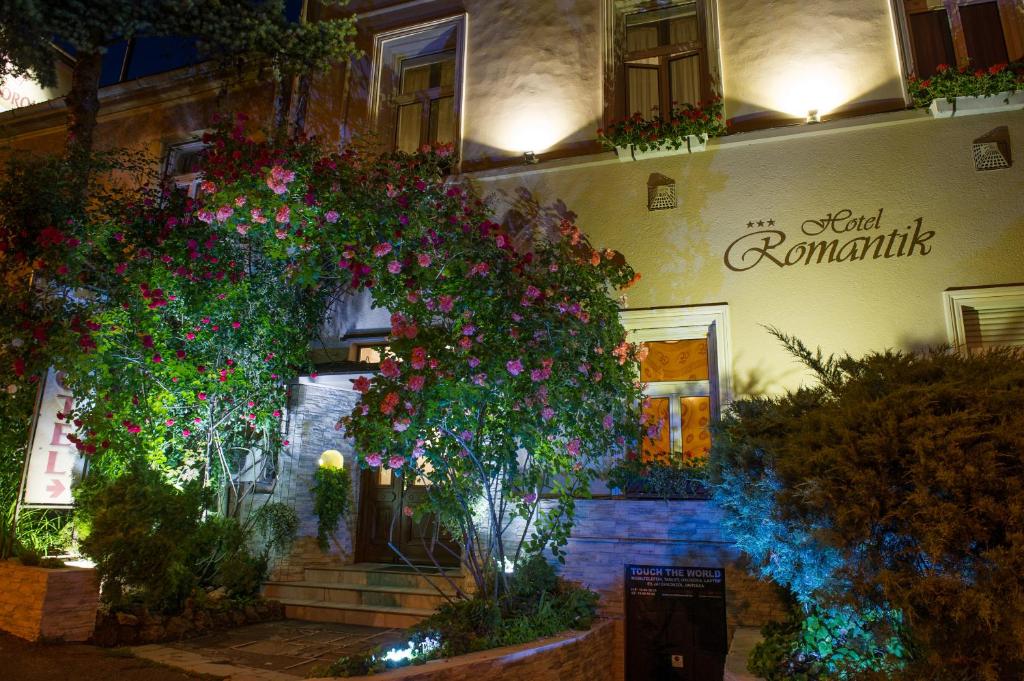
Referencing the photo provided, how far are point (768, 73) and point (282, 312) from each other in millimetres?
6386

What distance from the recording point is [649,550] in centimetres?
640

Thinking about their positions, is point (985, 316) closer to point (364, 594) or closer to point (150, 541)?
point (364, 594)

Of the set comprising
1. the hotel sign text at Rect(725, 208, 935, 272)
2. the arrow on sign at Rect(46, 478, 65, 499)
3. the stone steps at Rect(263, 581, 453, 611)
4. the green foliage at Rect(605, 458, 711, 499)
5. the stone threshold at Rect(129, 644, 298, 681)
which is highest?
the hotel sign text at Rect(725, 208, 935, 272)

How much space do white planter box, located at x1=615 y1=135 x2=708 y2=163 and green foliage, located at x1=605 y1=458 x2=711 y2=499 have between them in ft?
11.4

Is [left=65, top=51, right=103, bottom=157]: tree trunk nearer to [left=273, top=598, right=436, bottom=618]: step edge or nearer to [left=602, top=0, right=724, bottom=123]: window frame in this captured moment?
[left=273, top=598, right=436, bottom=618]: step edge

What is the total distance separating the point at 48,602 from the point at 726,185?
775 cm

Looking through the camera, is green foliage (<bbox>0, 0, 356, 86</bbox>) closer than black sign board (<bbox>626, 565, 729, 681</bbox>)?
No

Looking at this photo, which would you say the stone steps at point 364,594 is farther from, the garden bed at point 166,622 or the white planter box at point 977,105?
the white planter box at point 977,105

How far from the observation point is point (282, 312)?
8.34 meters

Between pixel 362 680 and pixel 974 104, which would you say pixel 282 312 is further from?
pixel 974 104

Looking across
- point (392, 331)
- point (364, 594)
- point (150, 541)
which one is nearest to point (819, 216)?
point (392, 331)

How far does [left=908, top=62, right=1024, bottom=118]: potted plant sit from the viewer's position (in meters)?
6.64

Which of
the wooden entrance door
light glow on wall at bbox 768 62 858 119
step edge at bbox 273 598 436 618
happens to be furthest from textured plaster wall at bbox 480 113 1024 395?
step edge at bbox 273 598 436 618

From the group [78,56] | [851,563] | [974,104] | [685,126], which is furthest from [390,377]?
[78,56]
